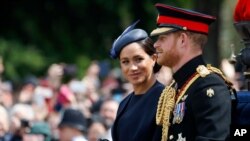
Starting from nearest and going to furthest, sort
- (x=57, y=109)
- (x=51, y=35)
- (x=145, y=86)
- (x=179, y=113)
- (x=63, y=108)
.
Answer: (x=179, y=113), (x=145, y=86), (x=63, y=108), (x=57, y=109), (x=51, y=35)

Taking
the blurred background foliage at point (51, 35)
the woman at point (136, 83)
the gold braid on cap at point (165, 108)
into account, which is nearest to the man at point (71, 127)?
the woman at point (136, 83)

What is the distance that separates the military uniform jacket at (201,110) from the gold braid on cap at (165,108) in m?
0.05

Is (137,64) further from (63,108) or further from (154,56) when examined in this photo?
(63,108)

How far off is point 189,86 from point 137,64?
1159mm

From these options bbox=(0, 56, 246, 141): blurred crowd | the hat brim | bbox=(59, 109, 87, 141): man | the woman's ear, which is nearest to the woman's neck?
the woman's ear

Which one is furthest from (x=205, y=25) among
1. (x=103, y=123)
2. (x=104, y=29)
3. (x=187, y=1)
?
(x=104, y=29)

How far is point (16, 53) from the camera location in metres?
23.6

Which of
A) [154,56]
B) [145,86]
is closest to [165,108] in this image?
[145,86]

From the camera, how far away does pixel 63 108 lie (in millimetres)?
15273

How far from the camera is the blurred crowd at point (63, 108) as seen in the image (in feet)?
37.5

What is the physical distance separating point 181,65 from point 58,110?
916 cm

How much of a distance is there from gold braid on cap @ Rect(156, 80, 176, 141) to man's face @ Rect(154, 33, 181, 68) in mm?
222

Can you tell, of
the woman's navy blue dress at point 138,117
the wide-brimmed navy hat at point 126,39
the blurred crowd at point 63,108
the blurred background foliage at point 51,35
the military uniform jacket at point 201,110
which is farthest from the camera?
the blurred background foliage at point 51,35

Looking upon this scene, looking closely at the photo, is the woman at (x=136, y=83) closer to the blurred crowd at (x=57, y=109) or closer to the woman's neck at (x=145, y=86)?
the woman's neck at (x=145, y=86)
